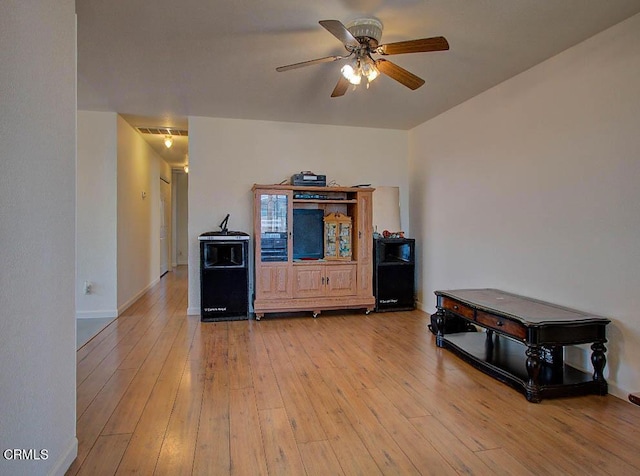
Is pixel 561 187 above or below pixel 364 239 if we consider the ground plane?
above

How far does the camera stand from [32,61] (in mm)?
1562

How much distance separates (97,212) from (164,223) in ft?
14.1

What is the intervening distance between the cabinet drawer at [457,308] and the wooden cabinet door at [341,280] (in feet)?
5.08

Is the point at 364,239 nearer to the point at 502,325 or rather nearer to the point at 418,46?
the point at 502,325

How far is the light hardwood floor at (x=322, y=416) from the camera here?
6.38 ft

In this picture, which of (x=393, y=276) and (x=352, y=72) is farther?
(x=393, y=276)

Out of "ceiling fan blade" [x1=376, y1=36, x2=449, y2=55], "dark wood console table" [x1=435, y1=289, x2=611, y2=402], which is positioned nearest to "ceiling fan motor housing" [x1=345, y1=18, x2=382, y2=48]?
"ceiling fan blade" [x1=376, y1=36, x2=449, y2=55]

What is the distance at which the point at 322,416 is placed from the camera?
2.41 m

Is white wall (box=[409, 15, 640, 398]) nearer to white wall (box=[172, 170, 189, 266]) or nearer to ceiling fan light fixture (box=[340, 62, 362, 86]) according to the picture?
ceiling fan light fixture (box=[340, 62, 362, 86])

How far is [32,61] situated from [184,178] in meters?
10.0

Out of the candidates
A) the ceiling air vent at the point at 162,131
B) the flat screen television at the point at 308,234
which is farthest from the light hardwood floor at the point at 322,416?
the ceiling air vent at the point at 162,131

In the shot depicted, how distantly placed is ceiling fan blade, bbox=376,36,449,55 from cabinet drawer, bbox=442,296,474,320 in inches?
85.0

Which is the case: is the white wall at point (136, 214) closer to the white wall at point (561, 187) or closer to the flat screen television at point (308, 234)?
the flat screen television at point (308, 234)

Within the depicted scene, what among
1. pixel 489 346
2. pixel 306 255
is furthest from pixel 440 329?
pixel 306 255
